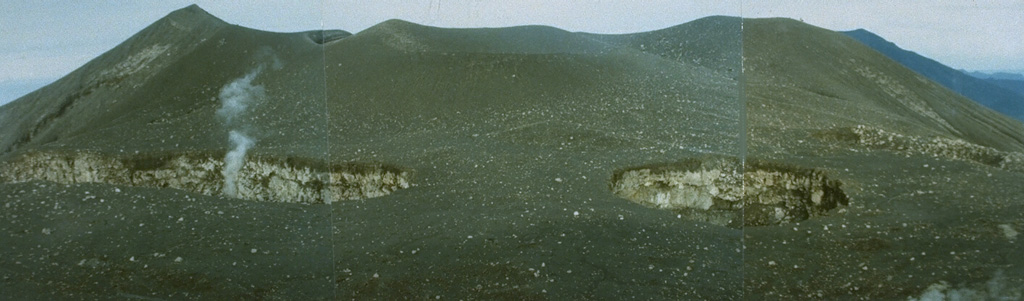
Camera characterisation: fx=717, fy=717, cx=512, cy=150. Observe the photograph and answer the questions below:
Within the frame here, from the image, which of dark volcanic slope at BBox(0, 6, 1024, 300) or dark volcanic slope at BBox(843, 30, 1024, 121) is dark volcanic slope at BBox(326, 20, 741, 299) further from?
dark volcanic slope at BBox(843, 30, 1024, 121)

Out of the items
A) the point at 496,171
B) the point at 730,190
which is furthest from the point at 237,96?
the point at 730,190

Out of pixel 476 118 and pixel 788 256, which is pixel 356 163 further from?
pixel 788 256

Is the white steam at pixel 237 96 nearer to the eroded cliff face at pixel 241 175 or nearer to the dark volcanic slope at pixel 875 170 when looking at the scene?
the eroded cliff face at pixel 241 175

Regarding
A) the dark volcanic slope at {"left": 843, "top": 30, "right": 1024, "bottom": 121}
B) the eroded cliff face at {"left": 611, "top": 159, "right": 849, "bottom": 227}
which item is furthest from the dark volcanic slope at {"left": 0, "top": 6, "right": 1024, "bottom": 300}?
the dark volcanic slope at {"left": 843, "top": 30, "right": 1024, "bottom": 121}

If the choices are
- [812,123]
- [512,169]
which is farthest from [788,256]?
[812,123]

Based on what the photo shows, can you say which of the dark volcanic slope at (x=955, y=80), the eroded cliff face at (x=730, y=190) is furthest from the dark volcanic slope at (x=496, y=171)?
the dark volcanic slope at (x=955, y=80)

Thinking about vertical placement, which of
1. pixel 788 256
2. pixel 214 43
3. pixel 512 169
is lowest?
pixel 788 256
